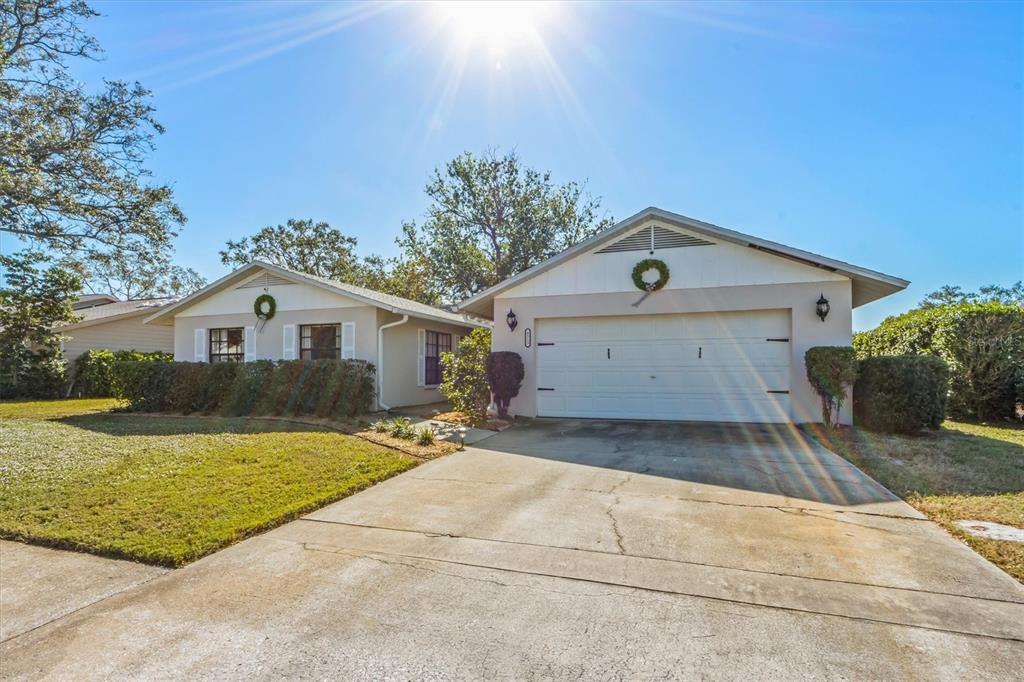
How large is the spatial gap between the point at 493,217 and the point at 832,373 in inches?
862

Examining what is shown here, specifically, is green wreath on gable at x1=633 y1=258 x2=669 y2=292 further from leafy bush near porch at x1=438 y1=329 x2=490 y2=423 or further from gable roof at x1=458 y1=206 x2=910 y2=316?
leafy bush near porch at x1=438 y1=329 x2=490 y2=423

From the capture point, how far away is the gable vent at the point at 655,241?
980 cm

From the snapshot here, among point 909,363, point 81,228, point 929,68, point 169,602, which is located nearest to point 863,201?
point 929,68

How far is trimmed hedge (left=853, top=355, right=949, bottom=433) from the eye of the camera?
25.6 feet

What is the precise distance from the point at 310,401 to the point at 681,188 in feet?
35.3

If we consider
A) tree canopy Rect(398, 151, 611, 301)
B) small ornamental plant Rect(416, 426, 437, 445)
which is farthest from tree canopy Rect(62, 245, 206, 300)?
small ornamental plant Rect(416, 426, 437, 445)

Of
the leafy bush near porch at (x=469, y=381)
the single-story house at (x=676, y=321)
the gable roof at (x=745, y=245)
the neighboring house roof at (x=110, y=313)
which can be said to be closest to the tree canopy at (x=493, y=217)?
the neighboring house roof at (x=110, y=313)

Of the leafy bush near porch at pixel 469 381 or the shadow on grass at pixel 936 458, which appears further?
the leafy bush near porch at pixel 469 381

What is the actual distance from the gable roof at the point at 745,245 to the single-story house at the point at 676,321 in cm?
2

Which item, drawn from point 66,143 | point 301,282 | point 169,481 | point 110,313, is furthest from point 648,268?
point 110,313

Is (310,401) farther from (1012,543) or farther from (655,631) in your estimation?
(1012,543)

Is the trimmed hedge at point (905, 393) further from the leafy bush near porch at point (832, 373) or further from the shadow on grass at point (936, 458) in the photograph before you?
the leafy bush near porch at point (832, 373)

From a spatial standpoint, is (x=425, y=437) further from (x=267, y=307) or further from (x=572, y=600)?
(x=267, y=307)

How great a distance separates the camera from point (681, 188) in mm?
13555
